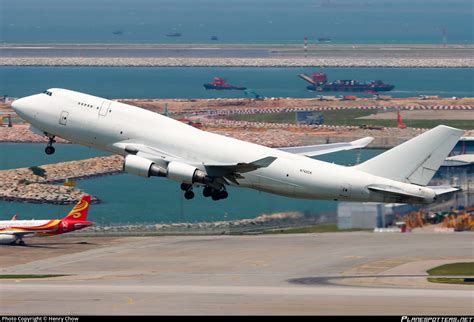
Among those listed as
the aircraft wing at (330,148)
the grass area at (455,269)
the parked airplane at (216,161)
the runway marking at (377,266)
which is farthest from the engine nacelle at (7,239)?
the grass area at (455,269)

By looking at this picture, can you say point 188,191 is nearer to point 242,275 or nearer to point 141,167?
point 141,167

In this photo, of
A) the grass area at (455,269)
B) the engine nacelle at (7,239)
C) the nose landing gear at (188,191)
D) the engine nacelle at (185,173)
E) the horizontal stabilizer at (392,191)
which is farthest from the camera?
the engine nacelle at (7,239)

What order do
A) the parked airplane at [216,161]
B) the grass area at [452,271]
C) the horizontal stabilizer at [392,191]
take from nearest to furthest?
the horizontal stabilizer at [392,191], the parked airplane at [216,161], the grass area at [452,271]

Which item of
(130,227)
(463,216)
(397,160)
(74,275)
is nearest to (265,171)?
(397,160)

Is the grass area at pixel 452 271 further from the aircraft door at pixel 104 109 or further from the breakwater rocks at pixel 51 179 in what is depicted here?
the breakwater rocks at pixel 51 179

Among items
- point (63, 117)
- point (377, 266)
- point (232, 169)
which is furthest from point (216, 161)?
point (377, 266)

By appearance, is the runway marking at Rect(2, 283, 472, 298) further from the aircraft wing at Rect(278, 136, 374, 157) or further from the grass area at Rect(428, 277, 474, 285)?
the aircraft wing at Rect(278, 136, 374, 157)

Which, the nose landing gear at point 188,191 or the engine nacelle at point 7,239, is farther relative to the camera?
the engine nacelle at point 7,239

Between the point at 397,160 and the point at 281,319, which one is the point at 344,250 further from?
the point at 281,319
